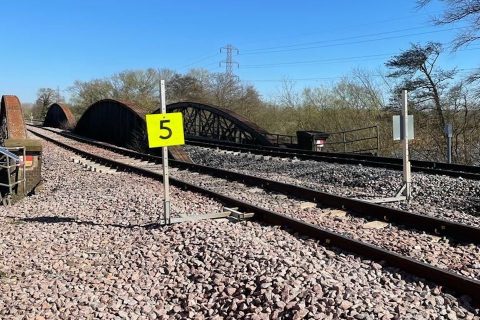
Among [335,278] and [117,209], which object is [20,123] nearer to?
[117,209]

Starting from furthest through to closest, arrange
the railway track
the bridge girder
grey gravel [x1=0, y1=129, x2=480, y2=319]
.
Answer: the bridge girder
the railway track
grey gravel [x1=0, y1=129, x2=480, y2=319]

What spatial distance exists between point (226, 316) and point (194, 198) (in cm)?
591

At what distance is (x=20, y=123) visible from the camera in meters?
21.0

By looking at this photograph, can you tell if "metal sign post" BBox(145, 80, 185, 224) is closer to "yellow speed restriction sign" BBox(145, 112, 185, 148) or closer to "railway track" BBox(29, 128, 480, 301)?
"yellow speed restriction sign" BBox(145, 112, 185, 148)

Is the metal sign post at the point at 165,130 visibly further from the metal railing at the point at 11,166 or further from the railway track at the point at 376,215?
the metal railing at the point at 11,166

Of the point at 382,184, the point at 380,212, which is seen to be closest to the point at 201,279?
the point at 380,212

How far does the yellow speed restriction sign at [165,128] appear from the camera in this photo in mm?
7488

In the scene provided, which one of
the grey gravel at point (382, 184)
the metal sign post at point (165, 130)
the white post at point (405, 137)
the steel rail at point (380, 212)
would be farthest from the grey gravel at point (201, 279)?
the white post at point (405, 137)

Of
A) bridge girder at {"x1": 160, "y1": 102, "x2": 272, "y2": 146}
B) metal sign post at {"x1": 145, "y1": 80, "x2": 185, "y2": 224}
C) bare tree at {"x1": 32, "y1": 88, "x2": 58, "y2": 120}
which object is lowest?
metal sign post at {"x1": 145, "y1": 80, "x2": 185, "y2": 224}

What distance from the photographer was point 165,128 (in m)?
7.57

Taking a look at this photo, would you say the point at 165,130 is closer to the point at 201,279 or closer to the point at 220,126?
the point at 201,279

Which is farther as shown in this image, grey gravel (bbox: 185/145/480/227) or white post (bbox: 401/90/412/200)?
white post (bbox: 401/90/412/200)

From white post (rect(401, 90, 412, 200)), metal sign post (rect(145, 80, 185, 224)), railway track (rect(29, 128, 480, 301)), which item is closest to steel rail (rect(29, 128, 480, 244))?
railway track (rect(29, 128, 480, 301))

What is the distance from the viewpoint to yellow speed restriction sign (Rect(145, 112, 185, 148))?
24.6 ft
